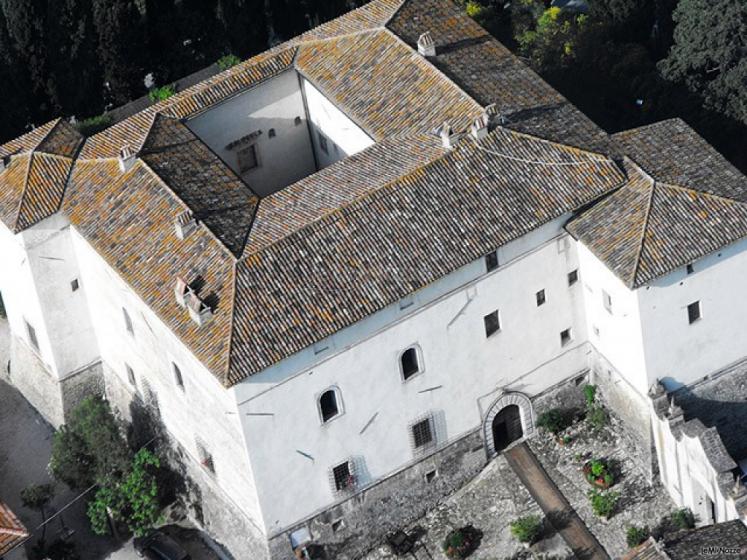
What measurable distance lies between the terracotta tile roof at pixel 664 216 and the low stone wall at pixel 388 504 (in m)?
8.57

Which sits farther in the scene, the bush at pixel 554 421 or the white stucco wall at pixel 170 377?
the bush at pixel 554 421

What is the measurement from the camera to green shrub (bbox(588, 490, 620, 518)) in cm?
6638

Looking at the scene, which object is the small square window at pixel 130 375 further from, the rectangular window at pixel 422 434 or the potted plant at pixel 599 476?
the potted plant at pixel 599 476

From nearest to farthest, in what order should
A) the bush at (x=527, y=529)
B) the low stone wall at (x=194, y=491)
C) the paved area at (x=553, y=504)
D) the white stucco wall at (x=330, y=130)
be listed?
the bush at (x=527, y=529) → the paved area at (x=553, y=504) → the low stone wall at (x=194, y=491) → the white stucco wall at (x=330, y=130)

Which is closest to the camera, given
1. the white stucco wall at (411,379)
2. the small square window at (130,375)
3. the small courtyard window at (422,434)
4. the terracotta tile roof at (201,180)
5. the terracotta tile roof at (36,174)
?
the white stucco wall at (411,379)

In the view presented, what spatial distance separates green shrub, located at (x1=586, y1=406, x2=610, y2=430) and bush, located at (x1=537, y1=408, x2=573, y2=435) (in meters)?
0.88

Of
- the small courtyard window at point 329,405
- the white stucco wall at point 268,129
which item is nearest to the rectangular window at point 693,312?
the small courtyard window at point 329,405

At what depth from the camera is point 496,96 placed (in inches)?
2712

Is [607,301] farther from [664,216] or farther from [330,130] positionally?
[330,130]

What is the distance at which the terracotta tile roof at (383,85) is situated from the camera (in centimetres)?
6856

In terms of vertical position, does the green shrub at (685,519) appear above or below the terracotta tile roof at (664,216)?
below

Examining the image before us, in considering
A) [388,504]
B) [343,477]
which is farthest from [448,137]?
[388,504]

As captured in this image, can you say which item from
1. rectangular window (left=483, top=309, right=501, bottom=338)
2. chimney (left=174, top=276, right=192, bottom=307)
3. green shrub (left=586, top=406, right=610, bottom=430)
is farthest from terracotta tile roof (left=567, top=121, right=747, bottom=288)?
chimney (left=174, top=276, right=192, bottom=307)

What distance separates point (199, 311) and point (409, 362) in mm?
7435
